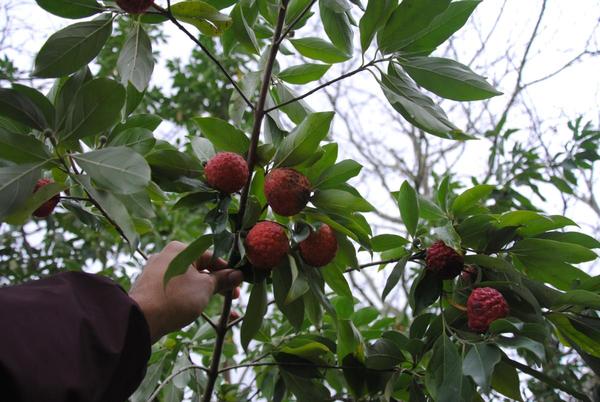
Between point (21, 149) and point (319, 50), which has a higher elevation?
point (319, 50)

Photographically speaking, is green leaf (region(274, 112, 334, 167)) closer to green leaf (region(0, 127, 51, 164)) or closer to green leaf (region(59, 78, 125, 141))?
green leaf (region(59, 78, 125, 141))

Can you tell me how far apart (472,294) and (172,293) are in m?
0.52

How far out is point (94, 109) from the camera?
3.05 ft

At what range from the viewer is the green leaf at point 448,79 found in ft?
3.48

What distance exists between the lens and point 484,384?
0.87 m

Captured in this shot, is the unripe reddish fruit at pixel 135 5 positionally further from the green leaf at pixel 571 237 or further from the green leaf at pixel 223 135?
the green leaf at pixel 571 237

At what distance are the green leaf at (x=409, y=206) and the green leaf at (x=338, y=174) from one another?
0.13 metres

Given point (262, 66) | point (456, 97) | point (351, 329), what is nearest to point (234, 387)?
point (351, 329)

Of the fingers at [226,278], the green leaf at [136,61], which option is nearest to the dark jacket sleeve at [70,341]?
the fingers at [226,278]

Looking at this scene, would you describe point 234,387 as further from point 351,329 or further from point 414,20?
point 414,20

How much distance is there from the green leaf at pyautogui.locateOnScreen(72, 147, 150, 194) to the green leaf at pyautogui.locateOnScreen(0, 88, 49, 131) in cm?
9

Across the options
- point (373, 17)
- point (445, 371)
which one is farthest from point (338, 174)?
point (445, 371)

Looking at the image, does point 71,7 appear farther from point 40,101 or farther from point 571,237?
point 571,237

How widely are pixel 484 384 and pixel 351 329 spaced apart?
402mm
